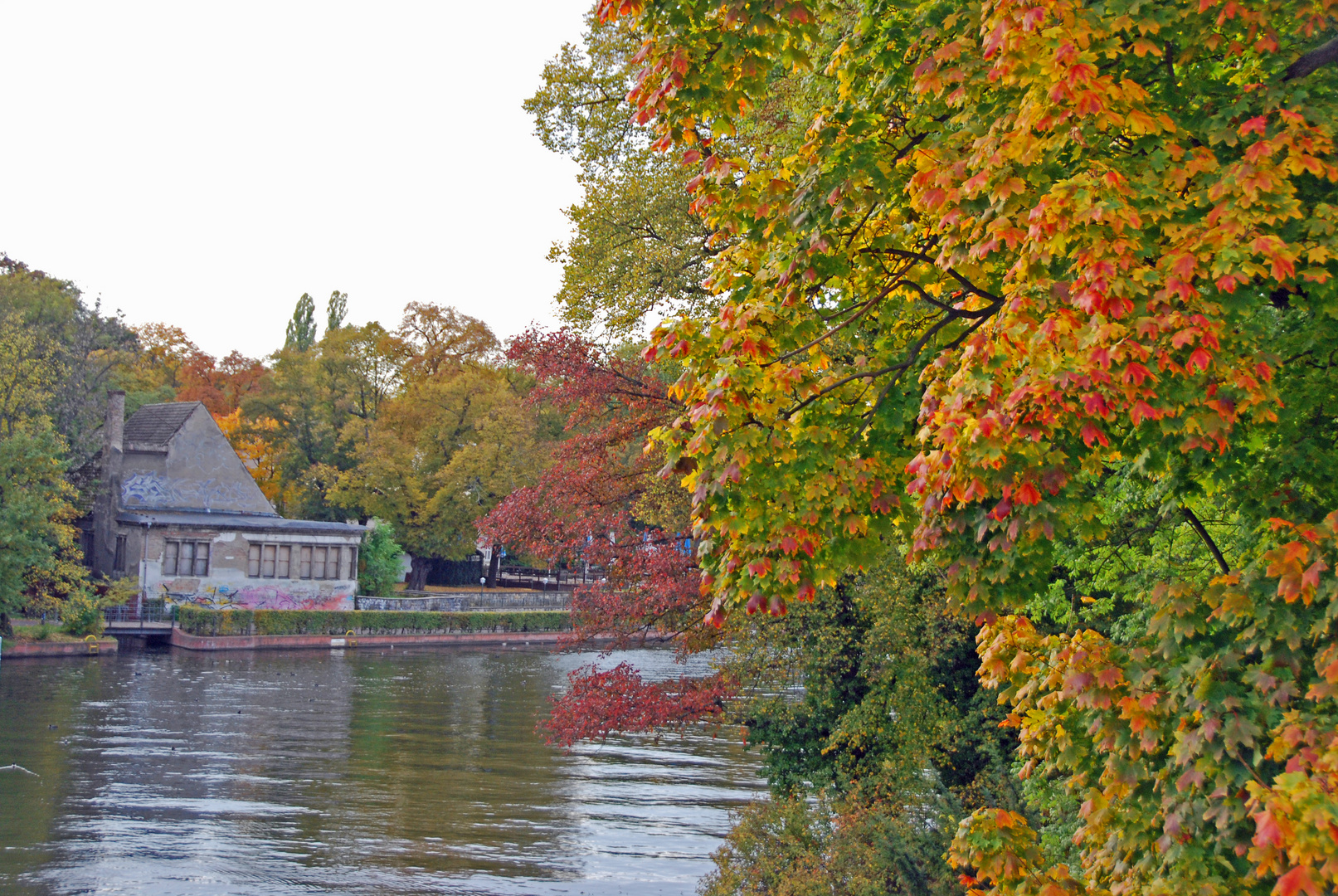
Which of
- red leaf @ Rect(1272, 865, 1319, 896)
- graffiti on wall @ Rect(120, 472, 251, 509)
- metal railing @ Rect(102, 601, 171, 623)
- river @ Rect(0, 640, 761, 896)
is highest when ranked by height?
graffiti on wall @ Rect(120, 472, 251, 509)

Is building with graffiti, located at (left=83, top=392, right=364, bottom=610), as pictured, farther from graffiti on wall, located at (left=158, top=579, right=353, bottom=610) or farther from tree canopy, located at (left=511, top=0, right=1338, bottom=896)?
tree canopy, located at (left=511, top=0, right=1338, bottom=896)

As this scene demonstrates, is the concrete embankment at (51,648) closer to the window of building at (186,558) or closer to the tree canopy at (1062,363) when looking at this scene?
the window of building at (186,558)

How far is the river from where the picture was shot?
18.6 m

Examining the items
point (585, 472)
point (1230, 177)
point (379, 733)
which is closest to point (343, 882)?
point (585, 472)

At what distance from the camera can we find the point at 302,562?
55.5m

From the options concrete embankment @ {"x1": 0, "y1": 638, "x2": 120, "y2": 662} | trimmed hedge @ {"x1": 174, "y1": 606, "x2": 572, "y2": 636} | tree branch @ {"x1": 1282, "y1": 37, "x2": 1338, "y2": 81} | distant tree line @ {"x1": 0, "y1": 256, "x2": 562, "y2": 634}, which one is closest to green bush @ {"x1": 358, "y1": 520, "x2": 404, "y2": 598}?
distant tree line @ {"x1": 0, "y1": 256, "x2": 562, "y2": 634}

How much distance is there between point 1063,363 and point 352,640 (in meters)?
51.8

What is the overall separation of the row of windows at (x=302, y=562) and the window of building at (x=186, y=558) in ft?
6.79

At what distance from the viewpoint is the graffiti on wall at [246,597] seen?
51.7 m

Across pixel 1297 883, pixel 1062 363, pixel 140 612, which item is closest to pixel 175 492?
pixel 140 612

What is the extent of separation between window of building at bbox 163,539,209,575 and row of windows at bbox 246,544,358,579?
81.5 inches

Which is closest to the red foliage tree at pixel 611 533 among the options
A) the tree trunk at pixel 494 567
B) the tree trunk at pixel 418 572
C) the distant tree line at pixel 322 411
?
the distant tree line at pixel 322 411

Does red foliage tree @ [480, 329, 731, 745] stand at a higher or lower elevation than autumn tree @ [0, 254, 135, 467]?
lower

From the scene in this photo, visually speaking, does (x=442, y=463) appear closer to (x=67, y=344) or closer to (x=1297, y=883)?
(x=67, y=344)
